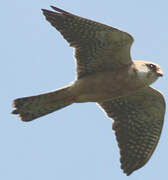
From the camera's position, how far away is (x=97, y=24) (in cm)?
1013

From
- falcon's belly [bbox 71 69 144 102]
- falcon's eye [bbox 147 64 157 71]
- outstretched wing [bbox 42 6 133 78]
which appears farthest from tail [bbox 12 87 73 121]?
falcon's eye [bbox 147 64 157 71]

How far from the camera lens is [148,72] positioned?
10.6 m

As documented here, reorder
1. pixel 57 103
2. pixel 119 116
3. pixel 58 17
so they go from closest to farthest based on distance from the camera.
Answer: pixel 58 17, pixel 57 103, pixel 119 116

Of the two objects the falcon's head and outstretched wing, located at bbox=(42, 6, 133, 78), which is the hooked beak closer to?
Result: the falcon's head

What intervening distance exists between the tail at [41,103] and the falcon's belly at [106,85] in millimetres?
219

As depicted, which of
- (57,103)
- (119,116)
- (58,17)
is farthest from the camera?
(119,116)

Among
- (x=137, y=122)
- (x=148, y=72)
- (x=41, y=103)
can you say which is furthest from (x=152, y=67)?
(x=41, y=103)

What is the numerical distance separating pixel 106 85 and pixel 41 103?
4.40ft

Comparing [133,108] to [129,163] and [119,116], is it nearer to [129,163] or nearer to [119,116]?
[119,116]

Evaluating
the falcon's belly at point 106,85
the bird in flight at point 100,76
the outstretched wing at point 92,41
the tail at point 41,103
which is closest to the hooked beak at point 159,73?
the bird in flight at point 100,76

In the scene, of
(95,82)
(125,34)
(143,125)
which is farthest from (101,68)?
(143,125)

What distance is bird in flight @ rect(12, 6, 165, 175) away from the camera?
10.2 m

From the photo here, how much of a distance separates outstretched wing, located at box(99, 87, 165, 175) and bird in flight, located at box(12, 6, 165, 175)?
2 centimetres

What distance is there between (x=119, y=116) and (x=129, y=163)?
3.63 ft
